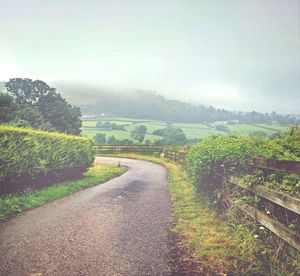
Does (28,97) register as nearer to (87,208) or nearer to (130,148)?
(130,148)

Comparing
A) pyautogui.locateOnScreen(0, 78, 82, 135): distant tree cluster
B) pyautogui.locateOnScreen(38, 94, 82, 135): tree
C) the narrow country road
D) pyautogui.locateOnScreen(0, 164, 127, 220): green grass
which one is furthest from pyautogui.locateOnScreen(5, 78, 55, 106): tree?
the narrow country road

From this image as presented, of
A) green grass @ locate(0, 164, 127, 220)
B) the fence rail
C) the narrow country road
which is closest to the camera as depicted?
the fence rail

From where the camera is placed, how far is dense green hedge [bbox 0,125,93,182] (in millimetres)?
11352

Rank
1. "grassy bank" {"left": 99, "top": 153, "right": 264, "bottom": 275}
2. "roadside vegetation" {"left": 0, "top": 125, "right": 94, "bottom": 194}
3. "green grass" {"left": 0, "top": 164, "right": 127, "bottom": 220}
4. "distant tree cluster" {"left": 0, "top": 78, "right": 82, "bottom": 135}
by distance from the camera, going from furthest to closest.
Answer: "distant tree cluster" {"left": 0, "top": 78, "right": 82, "bottom": 135} < "roadside vegetation" {"left": 0, "top": 125, "right": 94, "bottom": 194} < "green grass" {"left": 0, "top": 164, "right": 127, "bottom": 220} < "grassy bank" {"left": 99, "top": 153, "right": 264, "bottom": 275}

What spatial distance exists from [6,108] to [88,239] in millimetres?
38373

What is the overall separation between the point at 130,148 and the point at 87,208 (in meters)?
43.5

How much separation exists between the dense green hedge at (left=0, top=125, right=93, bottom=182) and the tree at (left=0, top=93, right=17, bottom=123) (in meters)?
26.2

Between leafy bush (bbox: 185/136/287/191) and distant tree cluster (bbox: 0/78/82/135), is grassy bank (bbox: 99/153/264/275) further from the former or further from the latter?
distant tree cluster (bbox: 0/78/82/135)

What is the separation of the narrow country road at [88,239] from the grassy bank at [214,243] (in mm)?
486

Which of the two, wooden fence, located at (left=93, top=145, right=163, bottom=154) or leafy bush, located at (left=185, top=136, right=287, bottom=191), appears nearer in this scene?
leafy bush, located at (left=185, top=136, right=287, bottom=191)

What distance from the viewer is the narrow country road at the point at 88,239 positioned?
5414mm

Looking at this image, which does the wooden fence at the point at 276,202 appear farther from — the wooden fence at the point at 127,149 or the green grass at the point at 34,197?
the wooden fence at the point at 127,149

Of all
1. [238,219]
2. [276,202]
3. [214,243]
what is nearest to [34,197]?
[214,243]

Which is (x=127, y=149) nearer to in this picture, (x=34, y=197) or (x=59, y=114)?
(x=59, y=114)
